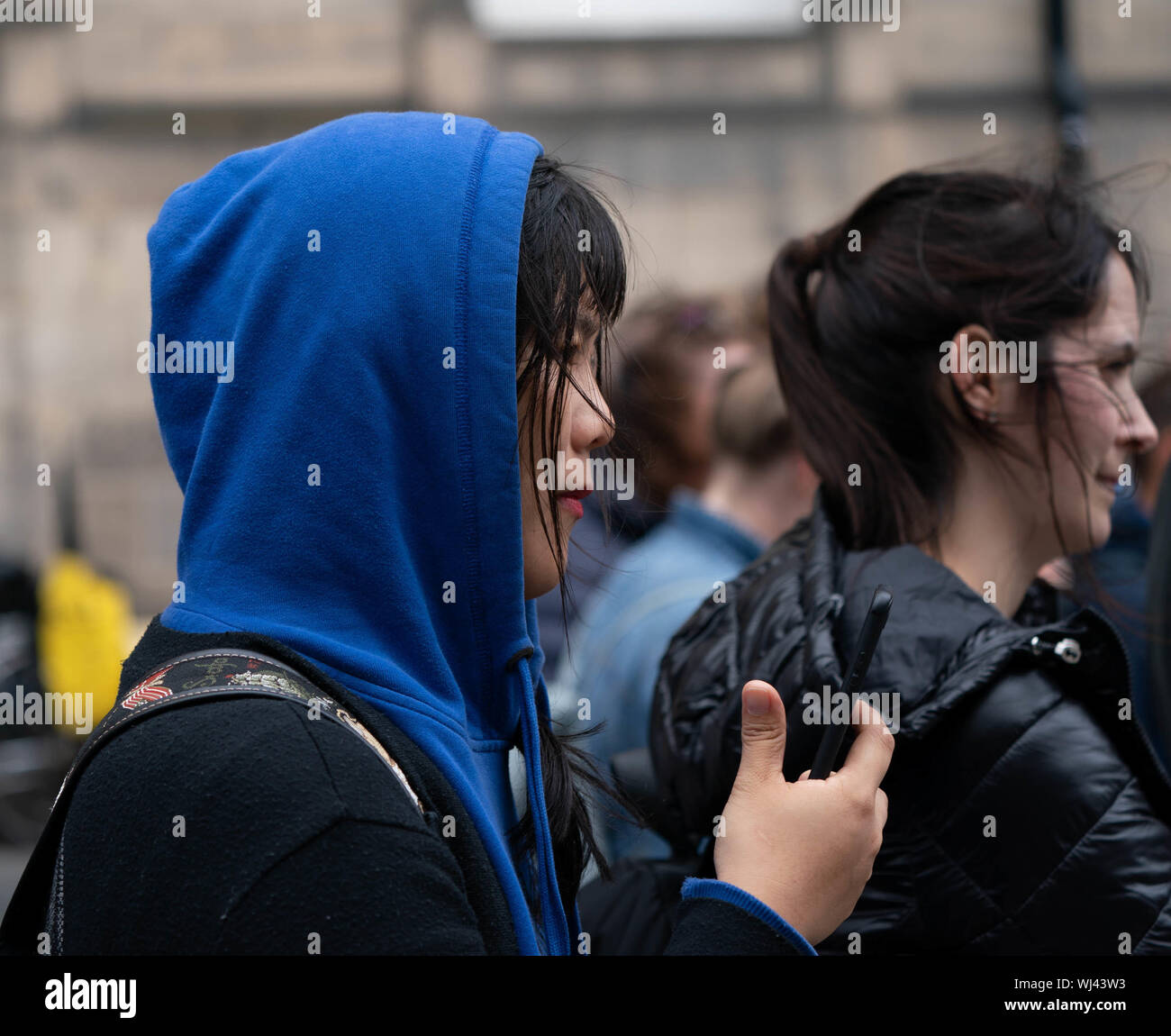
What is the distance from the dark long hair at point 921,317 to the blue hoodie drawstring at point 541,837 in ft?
2.02

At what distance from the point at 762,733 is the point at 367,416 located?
1.67 ft

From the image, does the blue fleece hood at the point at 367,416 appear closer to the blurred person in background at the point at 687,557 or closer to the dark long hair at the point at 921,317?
the dark long hair at the point at 921,317

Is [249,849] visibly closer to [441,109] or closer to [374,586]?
[374,586]

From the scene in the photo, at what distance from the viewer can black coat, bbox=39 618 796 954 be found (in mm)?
1005

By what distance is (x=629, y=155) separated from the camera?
7527 millimetres

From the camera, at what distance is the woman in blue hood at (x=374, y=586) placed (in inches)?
40.5

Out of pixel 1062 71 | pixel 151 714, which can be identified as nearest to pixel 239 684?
pixel 151 714

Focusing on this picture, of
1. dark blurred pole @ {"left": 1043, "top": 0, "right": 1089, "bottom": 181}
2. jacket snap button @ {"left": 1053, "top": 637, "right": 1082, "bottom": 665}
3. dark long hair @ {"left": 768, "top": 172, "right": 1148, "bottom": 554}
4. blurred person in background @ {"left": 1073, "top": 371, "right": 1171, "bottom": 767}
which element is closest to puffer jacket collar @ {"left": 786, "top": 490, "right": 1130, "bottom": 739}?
jacket snap button @ {"left": 1053, "top": 637, "right": 1082, "bottom": 665}

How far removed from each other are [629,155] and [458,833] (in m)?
6.80

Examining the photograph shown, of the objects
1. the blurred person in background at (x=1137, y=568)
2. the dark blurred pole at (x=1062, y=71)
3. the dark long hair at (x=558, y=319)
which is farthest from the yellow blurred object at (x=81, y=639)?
the dark blurred pole at (x=1062, y=71)

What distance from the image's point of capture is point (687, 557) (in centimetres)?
297

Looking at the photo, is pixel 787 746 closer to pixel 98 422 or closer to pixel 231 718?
pixel 231 718

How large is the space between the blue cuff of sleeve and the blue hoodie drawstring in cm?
22

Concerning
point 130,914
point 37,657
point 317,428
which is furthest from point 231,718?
point 37,657
